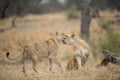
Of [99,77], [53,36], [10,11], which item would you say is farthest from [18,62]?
[10,11]

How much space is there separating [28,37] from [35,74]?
23.5 ft

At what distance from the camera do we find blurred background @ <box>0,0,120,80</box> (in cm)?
1477

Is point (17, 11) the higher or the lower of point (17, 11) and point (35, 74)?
the higher

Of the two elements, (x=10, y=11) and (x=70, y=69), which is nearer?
(x=70, y=69)

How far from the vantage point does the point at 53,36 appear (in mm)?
12250

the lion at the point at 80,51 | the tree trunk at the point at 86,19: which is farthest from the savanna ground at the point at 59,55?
the tree trunk at the point at 86,19

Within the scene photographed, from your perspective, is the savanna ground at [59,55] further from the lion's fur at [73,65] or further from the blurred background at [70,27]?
the lion's fur at [73,65]

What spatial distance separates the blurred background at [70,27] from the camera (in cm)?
1477

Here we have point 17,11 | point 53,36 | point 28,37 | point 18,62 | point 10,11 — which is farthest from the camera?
point 10,11

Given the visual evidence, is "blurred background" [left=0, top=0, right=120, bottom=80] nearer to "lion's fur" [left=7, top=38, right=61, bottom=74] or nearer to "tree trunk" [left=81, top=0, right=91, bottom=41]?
"tree trunk" [left=81, top=0, right=91, bottom=41]

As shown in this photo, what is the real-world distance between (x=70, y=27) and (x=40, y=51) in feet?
38.1

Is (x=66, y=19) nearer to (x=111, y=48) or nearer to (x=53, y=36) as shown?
(x=111, y=48)

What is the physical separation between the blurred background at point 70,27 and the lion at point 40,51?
43.2 inches

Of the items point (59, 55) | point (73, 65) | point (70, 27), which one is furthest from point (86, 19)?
point (70, 27)
